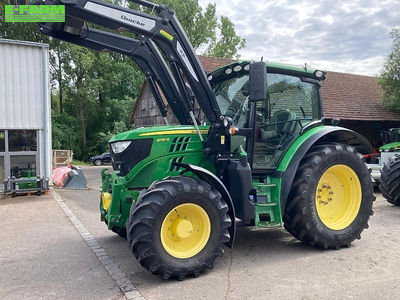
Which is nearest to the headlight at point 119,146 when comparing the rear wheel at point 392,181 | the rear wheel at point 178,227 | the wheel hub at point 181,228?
the rear wheel at point 178,227

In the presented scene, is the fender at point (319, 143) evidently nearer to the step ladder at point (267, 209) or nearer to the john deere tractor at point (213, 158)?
the john deere tractor at point (213, 158)

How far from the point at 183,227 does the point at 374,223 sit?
14.1ft

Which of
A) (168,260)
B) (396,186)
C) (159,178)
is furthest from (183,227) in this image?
(396,186)

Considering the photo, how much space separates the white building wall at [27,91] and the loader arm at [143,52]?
812cm

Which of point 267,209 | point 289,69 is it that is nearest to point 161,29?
point 289,69

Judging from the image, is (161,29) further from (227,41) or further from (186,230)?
(227,41)

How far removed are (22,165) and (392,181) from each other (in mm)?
10777

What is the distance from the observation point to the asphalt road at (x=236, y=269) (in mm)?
3701

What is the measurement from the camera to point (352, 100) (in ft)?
60.7

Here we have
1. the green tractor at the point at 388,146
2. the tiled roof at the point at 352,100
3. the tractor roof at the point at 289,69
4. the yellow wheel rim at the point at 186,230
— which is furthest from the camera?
the tiled roof at the point at 352,100

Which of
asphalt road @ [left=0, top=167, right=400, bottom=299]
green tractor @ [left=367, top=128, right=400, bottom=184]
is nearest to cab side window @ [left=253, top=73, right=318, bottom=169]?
asphalt road @ [left=0, top=167, right=400, bottom=299]

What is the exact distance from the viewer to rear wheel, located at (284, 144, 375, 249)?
476 centimetres

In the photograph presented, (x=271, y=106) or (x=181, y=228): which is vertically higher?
→ (x=271, y=106)

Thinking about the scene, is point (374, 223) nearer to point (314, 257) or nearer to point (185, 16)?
point (314, 257)
